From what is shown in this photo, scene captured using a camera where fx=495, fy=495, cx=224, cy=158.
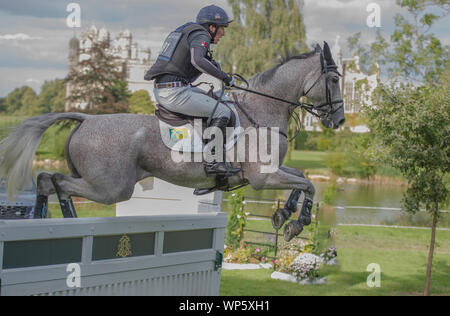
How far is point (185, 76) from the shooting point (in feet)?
14.8

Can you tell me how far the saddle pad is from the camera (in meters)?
4.32

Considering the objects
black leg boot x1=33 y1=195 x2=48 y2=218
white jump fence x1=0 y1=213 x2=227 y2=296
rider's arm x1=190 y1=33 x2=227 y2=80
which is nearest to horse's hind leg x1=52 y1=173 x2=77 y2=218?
black leg boot x1=33 y1=195 x2=48 y2=218

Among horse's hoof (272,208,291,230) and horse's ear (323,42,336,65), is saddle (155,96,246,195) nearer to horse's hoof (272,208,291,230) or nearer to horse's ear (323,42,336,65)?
horse's hoof (272,208,291,230)

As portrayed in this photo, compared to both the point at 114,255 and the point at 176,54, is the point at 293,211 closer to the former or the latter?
the point at 114,255

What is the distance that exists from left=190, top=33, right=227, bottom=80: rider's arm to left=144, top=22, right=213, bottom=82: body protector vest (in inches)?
3.4

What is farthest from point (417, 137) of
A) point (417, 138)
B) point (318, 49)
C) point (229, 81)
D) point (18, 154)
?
point (18, 154)

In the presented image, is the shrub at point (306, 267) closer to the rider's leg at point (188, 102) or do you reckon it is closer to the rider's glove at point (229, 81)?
the rider's leg at point (188, 102)

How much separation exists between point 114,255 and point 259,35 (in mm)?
27228

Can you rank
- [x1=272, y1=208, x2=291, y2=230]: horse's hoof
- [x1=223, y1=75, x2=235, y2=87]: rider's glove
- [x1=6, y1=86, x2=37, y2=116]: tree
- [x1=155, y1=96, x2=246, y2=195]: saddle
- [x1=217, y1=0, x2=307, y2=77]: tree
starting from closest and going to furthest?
[x1=155, y1=96, x2=246, y2=195]: saddle < [x1=223, y1=75, x2=235, y2=87]: rider's glove < [x1=272, y1=208, x2=291, y2=230]: horse's hoof < [x1=217, y1=0, x2=307, y2=77]: tree < [x1=6, y1=86, x2=37, y2=116]: tree

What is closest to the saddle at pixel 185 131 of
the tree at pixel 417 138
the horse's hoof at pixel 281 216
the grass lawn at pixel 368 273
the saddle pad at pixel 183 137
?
the saddle pad at pixel 183 137

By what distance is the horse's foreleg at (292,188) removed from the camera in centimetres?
452

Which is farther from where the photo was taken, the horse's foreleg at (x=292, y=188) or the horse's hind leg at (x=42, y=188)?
the horse's foreleg at (x=292, y=188)

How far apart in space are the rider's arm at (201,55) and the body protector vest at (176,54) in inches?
3.4
